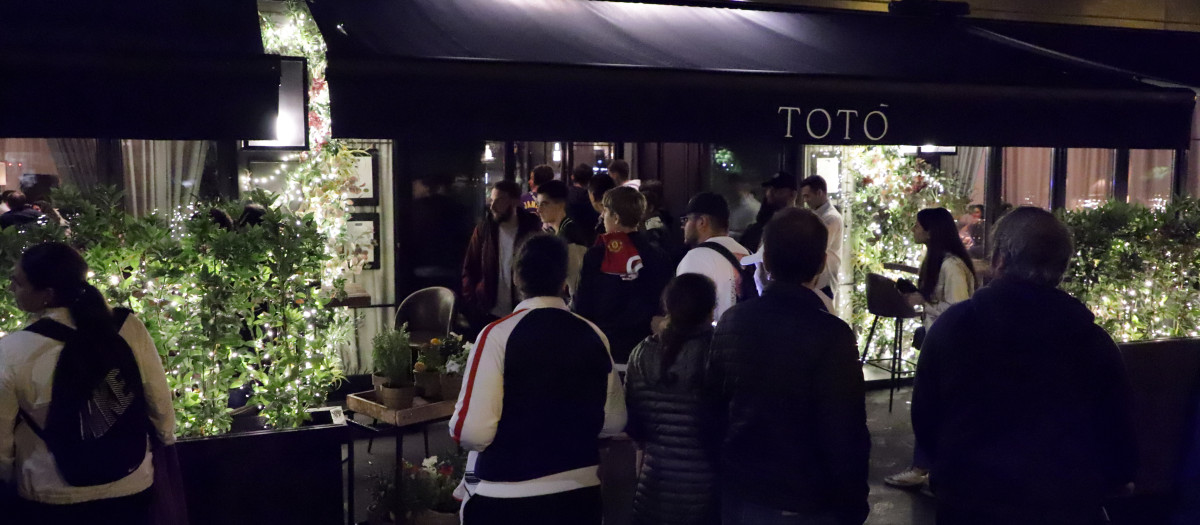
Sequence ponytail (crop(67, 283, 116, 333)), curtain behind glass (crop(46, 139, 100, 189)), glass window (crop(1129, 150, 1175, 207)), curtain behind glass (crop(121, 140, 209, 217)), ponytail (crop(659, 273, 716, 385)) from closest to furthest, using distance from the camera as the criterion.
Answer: ponytail (crop(67, 283, 116, 333)) → ponytail (crop(659, 273, 716, 385)) → curtain behind glass (crop(46, 139, 100, 189)) → curtain behind glass (crop(121, 140, 209, 217)) → glass window (crop(1129, 150, 1175, 207))

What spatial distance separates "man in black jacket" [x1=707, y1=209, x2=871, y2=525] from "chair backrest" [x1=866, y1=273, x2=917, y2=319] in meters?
5.10

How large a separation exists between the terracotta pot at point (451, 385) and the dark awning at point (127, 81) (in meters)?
1.42

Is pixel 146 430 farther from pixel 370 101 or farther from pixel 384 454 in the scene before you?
pixel 384 454

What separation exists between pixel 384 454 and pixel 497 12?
2.93 metres

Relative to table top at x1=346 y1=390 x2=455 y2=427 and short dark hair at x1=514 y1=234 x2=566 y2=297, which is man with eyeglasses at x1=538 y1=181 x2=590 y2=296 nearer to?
table top at x1=346 y1=390 x2=455 y2=427

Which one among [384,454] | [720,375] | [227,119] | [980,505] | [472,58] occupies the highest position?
[472,58]

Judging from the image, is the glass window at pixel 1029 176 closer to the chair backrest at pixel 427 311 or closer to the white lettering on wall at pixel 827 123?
the white lettering on wall at pixel 827 123

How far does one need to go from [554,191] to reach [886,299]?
2.96 meters

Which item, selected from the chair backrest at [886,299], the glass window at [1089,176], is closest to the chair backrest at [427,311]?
the chair backrest at [886,299]

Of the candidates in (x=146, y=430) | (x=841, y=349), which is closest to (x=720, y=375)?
(x=841, y=349)

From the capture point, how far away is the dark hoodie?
2.93 metres

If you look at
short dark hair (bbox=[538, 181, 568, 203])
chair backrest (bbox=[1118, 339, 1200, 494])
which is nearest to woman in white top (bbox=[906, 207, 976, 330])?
chair backrest (bbox=[1118, 339, 1200, 494])

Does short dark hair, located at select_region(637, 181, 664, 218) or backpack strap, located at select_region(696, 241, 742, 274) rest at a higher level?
short dark hair, located at select_region(637, 181, 664, 218)

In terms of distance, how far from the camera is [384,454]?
22.1 ft
